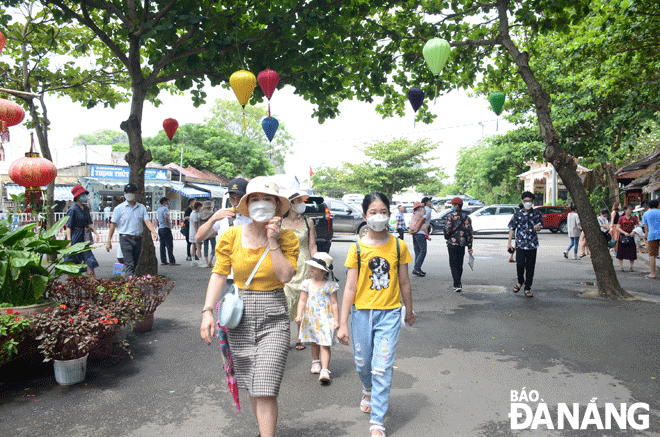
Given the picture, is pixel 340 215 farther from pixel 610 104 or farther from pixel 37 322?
pixel 37 322

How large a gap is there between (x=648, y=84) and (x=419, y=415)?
1025 cm

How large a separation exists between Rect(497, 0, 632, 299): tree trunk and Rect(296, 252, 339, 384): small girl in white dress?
5.63m

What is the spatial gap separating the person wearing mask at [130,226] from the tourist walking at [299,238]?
3.98m

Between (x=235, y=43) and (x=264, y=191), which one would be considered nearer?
(x=264, y=191)

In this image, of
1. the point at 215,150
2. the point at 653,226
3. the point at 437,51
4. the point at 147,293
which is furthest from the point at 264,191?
the point at 215,150

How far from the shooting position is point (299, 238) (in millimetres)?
5230

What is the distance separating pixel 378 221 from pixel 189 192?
33.7m

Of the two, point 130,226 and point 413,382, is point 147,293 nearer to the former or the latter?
point 130,226

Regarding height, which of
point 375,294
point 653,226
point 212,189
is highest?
point 212,189

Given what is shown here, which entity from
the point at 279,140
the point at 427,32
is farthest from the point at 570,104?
the point at 279,140

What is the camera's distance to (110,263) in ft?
44.4

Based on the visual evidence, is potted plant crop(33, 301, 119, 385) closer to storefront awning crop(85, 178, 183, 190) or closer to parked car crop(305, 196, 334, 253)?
parked car crop(305, 196, 334, 253)

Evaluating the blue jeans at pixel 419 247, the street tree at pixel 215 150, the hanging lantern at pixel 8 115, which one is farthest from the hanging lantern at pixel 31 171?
the street tree at pixel 215 150

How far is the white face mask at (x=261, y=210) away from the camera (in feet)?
9.91
